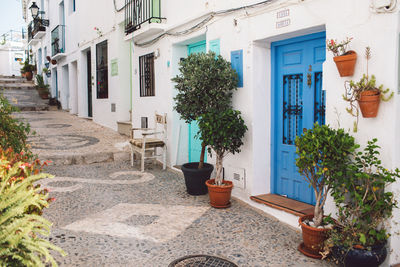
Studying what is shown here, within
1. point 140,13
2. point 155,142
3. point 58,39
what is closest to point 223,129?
point 155,142

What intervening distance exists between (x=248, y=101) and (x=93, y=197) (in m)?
2.73

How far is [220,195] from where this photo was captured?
5039mm

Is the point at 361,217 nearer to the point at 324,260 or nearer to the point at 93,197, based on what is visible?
the point at 324,260

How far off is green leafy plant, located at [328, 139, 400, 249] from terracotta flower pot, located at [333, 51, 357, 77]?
0.74 metres

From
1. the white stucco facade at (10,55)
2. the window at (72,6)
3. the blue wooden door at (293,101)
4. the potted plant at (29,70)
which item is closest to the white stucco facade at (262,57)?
the blue wooden door at (293,101)

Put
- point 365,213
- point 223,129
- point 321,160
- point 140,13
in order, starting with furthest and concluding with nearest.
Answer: point 140,13 → point 223,129 → point 321,160 → point 365,213

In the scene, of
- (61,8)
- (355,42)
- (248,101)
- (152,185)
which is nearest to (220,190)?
(248,101)

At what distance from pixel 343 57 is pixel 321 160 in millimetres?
1012

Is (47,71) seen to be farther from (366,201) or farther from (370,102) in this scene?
(366,201)

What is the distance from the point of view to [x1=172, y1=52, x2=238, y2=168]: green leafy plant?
508 cm

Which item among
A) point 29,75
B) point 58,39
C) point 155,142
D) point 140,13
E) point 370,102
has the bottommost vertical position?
point 155,142

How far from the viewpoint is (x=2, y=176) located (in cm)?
252

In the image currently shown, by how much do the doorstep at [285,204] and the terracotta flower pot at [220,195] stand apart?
347 millimetres

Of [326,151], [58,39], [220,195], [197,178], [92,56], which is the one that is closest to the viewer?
[326,151]
